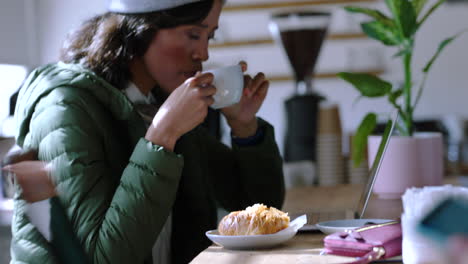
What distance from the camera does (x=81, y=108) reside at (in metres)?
1.28

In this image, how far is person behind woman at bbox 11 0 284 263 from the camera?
1.17 metres

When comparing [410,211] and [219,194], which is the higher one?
[410,211]

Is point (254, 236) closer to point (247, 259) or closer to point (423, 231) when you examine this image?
point (247, 259)

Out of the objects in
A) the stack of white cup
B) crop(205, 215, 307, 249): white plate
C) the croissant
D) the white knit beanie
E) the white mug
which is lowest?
the stack of white cup

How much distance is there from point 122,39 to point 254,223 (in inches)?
26.2

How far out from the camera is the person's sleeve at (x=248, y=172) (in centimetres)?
167

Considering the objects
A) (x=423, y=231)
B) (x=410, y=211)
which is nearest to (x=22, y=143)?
(x=410, y=211)

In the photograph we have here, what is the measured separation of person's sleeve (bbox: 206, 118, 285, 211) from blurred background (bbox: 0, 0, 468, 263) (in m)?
2.54

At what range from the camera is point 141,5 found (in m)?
1.41

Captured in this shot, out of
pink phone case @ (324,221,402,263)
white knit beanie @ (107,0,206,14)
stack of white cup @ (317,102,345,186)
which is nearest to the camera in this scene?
pink phone case @ (324,221,402,263)

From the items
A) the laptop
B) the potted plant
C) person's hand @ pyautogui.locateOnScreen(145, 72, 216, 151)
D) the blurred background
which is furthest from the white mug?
the blurred background

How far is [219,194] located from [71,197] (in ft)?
2.09

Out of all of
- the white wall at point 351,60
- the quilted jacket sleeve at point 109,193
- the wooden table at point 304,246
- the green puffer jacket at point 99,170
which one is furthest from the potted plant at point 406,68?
the white wall at point 351,60

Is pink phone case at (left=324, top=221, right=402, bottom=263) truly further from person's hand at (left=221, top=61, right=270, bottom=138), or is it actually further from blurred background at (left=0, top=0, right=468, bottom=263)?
blurred background at (left=0, top=0, right=468, bottom=263)
